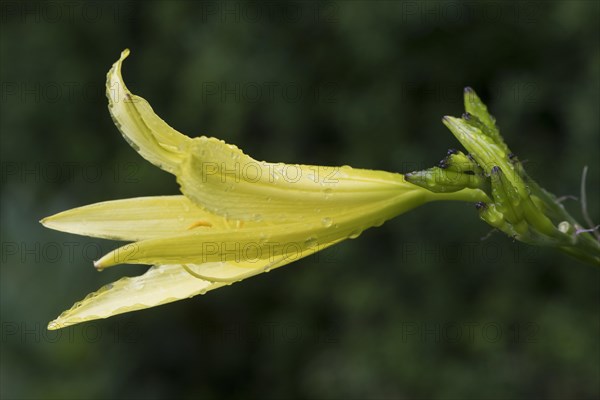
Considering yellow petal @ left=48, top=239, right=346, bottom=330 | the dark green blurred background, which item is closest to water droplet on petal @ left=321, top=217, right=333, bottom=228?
yellow petal @ left=48, top=239, right=346, bottom=330

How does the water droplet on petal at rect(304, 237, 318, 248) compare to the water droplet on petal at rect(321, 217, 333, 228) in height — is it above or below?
below

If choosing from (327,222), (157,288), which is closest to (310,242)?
(327,222)

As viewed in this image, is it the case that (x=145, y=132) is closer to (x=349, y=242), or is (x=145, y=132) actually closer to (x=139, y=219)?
(x=139, y=219)

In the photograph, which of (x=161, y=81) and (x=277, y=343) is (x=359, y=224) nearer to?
(x=277, y=343)

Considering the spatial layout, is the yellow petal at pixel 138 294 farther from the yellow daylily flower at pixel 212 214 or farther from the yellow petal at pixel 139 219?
the yellow petal at pixel 139 219

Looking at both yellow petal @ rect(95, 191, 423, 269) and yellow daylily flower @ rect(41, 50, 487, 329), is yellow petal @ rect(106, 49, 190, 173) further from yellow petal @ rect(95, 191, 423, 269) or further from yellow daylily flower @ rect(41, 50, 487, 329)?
yellow petal @ rect(95, 191, 423, 269)

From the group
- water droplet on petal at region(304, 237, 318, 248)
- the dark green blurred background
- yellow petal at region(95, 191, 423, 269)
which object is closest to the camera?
yellow petal at region(95, 191, 423, 269)

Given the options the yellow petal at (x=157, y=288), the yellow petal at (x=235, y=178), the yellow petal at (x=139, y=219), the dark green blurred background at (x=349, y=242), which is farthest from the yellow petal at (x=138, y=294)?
the dark green blurred background at (x=349, y=242)
